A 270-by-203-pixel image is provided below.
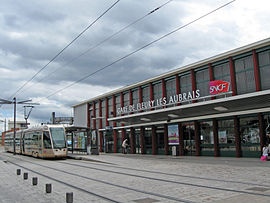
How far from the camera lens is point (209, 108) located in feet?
75.0

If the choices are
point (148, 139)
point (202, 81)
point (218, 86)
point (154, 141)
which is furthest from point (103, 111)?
point (218, 86)

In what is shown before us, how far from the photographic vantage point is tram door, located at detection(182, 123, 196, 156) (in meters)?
27.6

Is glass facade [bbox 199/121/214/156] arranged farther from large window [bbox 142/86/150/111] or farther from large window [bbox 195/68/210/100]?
large window [bbox 142/86/150/111]

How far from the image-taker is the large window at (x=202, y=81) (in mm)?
26772

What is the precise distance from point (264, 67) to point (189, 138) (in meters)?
Answer: 9.72

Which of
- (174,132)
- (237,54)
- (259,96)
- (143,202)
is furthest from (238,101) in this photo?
(143,202)

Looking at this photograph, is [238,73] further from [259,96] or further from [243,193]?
[243,193]

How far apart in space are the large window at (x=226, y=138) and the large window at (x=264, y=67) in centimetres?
397

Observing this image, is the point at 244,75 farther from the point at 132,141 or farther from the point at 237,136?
the point at 132,141

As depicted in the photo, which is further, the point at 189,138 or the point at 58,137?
the point at 58,137

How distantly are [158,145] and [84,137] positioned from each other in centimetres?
937

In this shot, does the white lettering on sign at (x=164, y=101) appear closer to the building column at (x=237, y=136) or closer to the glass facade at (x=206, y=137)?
the glass facade at (x=206, y=137)

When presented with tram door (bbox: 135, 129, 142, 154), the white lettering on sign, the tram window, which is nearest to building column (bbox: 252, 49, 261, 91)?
the white lettering on sign

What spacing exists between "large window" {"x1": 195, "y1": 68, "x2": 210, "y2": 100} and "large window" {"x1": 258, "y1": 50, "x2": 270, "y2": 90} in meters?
5.42
